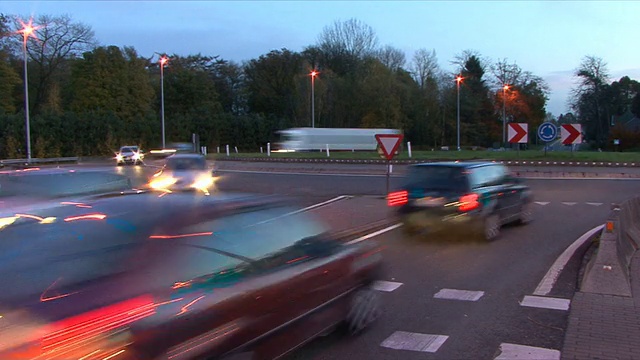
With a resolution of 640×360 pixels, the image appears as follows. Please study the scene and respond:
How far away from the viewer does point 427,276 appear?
8086 mm

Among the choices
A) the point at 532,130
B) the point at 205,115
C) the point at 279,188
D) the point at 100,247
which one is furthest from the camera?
the point at 532,130

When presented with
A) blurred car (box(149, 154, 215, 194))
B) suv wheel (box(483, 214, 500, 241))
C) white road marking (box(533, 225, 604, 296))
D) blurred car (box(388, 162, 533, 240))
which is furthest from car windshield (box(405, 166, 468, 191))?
blurred car (box(149, 154, 215, 194))

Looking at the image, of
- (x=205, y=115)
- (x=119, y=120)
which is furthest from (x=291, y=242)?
(x=205, y=115)

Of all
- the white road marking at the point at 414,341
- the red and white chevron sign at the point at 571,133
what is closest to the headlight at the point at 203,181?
the white road marking at the point at 414,341

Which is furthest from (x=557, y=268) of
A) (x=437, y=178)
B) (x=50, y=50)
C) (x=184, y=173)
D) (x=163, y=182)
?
(x=50, y=50)

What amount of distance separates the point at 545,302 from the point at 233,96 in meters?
83.8

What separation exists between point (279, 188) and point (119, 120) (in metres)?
46.5

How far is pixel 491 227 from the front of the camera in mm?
10953

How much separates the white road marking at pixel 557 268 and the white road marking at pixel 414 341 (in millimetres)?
2349

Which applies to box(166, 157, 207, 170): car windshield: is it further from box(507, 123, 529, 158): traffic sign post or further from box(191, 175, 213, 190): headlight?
box(507, 123, 529, 158): traffic sign post

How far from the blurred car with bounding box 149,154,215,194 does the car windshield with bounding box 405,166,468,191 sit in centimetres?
783

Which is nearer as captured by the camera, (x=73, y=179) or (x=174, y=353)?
(x=174, y=353)

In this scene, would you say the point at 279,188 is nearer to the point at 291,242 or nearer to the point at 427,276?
the point at 427,276

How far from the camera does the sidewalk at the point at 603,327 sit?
502 cm
